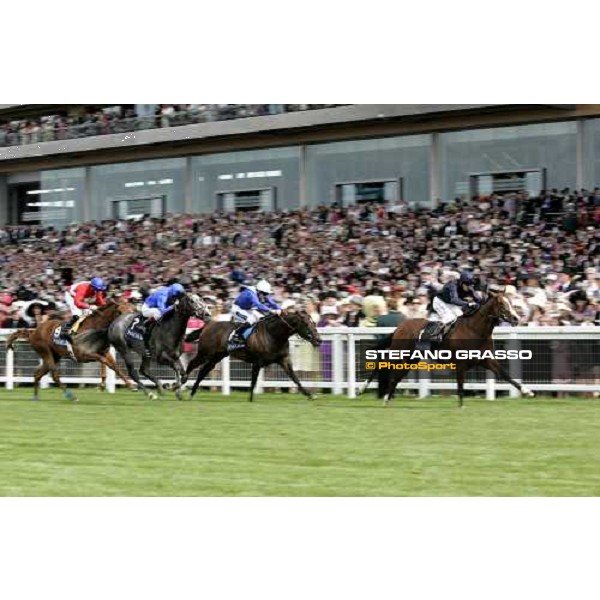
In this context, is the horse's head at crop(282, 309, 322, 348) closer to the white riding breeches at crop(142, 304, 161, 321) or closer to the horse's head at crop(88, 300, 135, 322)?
the white riding breeches at crop(142, 304, 161, 321)

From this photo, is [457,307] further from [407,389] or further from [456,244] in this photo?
[456,244]

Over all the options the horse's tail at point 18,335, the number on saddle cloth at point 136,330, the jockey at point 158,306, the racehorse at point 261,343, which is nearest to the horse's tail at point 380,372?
the racehorse at point 261,343

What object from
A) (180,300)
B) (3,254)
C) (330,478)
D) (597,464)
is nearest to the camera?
(330,478)

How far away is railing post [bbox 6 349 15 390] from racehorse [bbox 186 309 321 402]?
3.19 meters

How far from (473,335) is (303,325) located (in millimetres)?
1674

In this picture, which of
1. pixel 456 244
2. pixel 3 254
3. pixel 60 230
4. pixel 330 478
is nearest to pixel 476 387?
pixel 456 244

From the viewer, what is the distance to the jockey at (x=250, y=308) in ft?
38.3

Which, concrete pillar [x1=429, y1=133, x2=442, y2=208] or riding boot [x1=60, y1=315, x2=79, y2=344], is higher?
concrete pillar [x1=429, y1=133, x2=442, y2=208]

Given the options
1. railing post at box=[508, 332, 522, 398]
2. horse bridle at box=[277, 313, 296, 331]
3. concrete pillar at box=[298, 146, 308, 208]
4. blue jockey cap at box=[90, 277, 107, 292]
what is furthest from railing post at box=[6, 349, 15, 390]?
railing post at box=[508, 332, 522, 398]

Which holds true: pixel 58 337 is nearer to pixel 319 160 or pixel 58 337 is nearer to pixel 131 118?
pixel 131 118

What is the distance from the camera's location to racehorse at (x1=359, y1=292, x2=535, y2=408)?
412 inches

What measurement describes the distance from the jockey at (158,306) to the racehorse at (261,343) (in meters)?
0.44

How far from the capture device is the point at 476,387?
36.5 feet

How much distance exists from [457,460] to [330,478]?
1.02 meters
